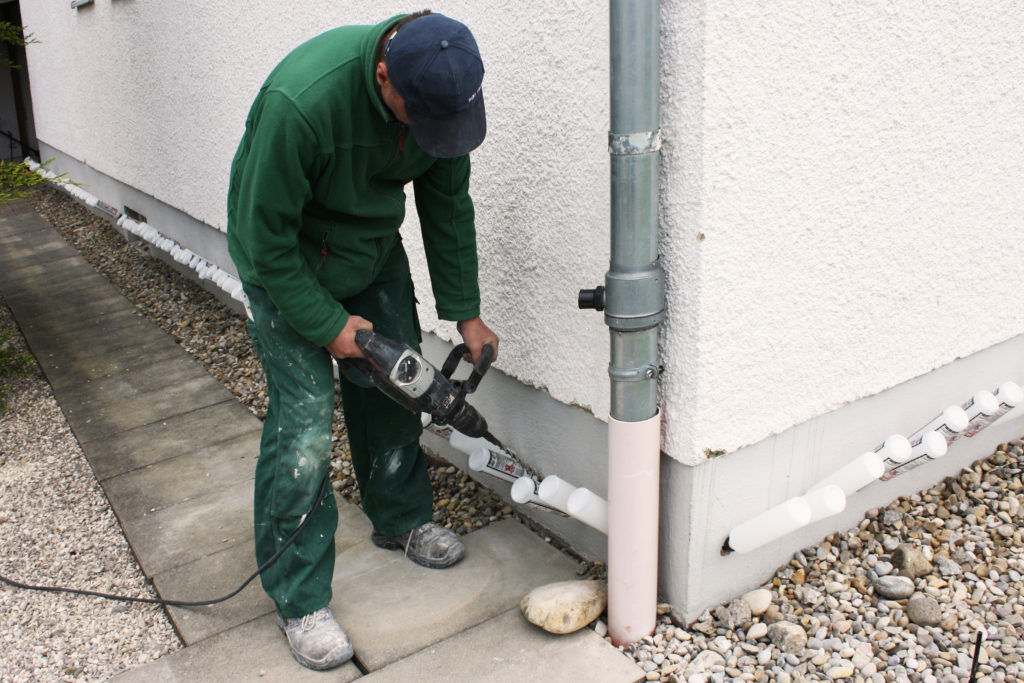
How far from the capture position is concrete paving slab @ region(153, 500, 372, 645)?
259 cm

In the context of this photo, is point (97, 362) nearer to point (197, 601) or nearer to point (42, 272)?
point (42, 272)

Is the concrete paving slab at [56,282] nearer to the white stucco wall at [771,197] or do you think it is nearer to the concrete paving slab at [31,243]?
the concrete paving slab at [31,243]

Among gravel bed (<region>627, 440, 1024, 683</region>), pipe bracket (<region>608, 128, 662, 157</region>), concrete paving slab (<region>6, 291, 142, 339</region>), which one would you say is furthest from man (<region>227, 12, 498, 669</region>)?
concrete paving slab (<region>6, 291, 142, 339</region>)

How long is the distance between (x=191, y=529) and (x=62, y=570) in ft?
1.41

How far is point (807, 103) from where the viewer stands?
2.11m

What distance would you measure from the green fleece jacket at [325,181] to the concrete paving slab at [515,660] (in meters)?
0.92

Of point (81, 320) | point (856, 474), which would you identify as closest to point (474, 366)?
point (856, 474)

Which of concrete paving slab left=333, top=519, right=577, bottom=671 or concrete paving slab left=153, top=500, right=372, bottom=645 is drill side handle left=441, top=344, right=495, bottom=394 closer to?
concrete paving slab left=333, top=519, right=577, bottom=671

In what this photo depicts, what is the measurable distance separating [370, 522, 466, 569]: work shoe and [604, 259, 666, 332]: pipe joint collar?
1.07m

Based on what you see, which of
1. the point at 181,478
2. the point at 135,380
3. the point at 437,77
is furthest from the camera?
the point at 135,380

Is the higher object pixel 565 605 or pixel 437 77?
pixel 437 77

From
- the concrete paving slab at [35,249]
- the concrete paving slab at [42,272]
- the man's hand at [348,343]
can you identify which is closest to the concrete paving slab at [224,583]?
the man's hand at [348,343]

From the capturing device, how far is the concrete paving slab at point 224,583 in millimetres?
2592

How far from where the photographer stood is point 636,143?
1.94 m
